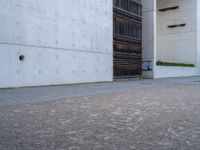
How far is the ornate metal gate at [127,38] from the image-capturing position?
74.3 ft

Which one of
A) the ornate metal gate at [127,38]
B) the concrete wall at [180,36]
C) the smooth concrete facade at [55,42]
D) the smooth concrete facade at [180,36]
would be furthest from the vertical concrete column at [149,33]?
the smooth concrete facade at [55,42]

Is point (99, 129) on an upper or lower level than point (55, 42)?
lower

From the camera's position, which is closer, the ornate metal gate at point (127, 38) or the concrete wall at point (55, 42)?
the concrete wall at point (55, 42)

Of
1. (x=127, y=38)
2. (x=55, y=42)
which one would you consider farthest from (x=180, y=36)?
(x=55, y=42)

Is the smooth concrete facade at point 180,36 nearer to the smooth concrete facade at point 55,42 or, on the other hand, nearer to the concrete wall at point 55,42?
the smooth concrete facade at point 55,42

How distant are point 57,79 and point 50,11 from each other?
14.5 feet

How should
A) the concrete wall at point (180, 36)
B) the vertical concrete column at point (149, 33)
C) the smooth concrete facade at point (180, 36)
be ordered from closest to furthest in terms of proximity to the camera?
1. the vertical concrete column at point (149, 33)
2. the smooth concrete facade at point (180, 36)
3. the concrete wall at point (180, 36)

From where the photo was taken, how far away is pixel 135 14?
25922mm

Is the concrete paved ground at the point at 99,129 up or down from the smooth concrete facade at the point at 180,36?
down

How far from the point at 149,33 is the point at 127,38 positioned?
566cm

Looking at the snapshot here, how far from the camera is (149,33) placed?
2898 centimetres

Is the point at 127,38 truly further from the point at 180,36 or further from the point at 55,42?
the point at 180,36

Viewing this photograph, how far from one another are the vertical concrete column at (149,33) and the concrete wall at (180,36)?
26.8ft

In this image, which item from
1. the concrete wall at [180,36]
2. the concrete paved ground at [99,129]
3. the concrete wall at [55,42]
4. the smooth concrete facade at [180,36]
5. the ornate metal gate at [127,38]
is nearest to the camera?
the concrete paved ground at [99,129]
